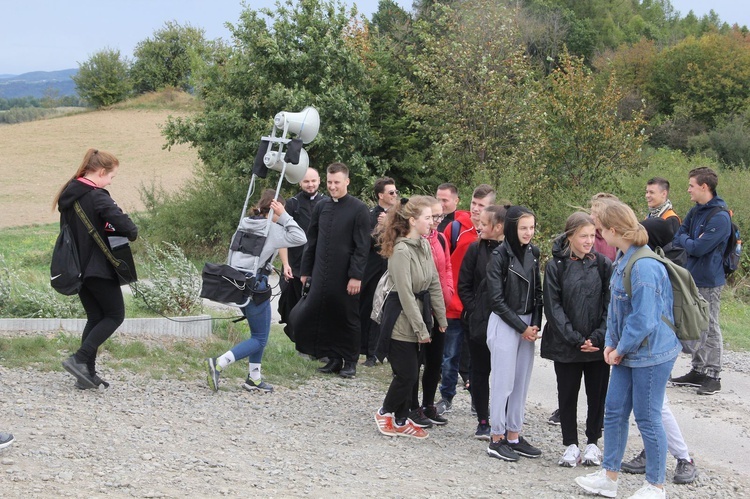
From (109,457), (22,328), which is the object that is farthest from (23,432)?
(22,328)

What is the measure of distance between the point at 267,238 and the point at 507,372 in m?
2.46

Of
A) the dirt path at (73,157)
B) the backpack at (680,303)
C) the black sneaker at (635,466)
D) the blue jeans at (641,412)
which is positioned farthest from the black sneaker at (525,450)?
the dirt path at (73,157)

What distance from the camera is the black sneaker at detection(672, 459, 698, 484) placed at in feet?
19.0

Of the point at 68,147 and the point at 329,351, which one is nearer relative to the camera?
the point at 329,351

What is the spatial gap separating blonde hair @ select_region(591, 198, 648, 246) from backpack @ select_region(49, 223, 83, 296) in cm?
410

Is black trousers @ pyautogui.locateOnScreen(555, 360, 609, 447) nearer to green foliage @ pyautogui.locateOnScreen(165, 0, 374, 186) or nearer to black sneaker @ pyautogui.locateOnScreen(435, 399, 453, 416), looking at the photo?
black sneaker @ pyautogui.locateOnScreen(435, 399, 453, 416)

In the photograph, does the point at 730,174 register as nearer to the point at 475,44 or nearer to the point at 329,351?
the point at 475,44

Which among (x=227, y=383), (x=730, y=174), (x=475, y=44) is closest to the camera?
(x=227, y=383)

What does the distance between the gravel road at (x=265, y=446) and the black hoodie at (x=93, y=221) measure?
3.54ft

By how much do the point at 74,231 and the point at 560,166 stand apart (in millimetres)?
13716

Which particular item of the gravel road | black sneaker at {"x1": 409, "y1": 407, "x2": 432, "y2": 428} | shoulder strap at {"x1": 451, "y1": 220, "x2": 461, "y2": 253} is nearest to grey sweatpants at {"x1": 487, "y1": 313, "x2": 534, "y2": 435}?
the gravel road

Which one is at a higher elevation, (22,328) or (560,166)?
(560,166)

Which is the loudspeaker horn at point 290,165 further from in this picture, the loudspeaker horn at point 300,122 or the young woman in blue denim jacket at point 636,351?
the young woman in blue denim jacket at point 636,351

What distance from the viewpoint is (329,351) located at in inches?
327
